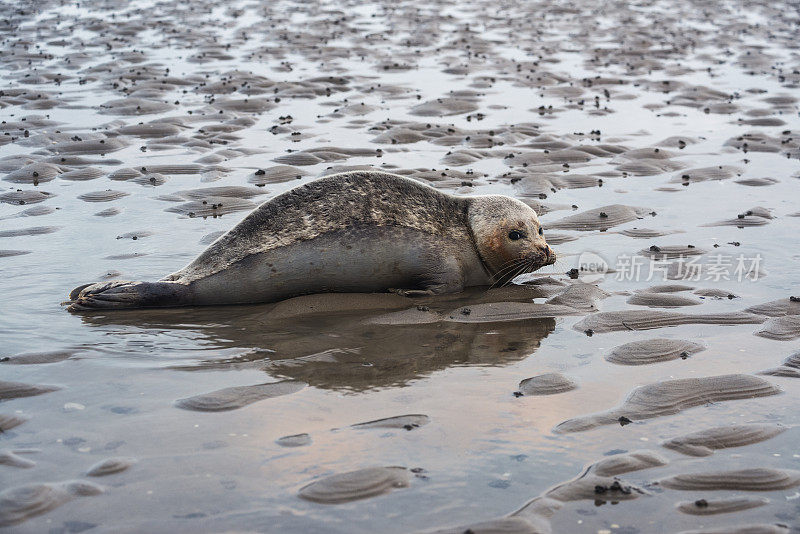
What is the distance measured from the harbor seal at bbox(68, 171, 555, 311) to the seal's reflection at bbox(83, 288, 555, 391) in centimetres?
13

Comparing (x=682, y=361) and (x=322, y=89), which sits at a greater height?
(x=322, y=89)

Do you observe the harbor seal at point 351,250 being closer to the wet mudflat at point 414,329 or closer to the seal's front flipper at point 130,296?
the seal's front flipper at point 130,296

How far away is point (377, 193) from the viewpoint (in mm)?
7699

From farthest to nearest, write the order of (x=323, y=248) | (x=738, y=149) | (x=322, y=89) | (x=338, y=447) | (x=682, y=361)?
(x=322, y=89), (x=738, y=149), (x=323, y=248), (x=682, y=361), (x=338, y=447)

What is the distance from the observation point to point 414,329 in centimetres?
695

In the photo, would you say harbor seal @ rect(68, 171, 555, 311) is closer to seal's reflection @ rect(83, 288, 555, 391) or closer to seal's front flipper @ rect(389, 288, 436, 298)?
→ seal's front flipper @ rect(389, 288, 436, 298)

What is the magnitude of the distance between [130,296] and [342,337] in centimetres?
168

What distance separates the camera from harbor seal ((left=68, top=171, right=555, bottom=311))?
7289 mm

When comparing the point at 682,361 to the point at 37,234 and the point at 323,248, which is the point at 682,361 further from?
the point at 37,234

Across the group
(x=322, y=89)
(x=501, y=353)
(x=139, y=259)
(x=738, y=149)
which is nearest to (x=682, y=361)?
(x=501, y=353)

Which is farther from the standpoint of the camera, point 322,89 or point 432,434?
point 322,89

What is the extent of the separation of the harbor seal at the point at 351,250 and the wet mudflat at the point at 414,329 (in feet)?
0.59

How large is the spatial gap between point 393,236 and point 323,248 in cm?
58

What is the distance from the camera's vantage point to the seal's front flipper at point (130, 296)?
7137 mm
